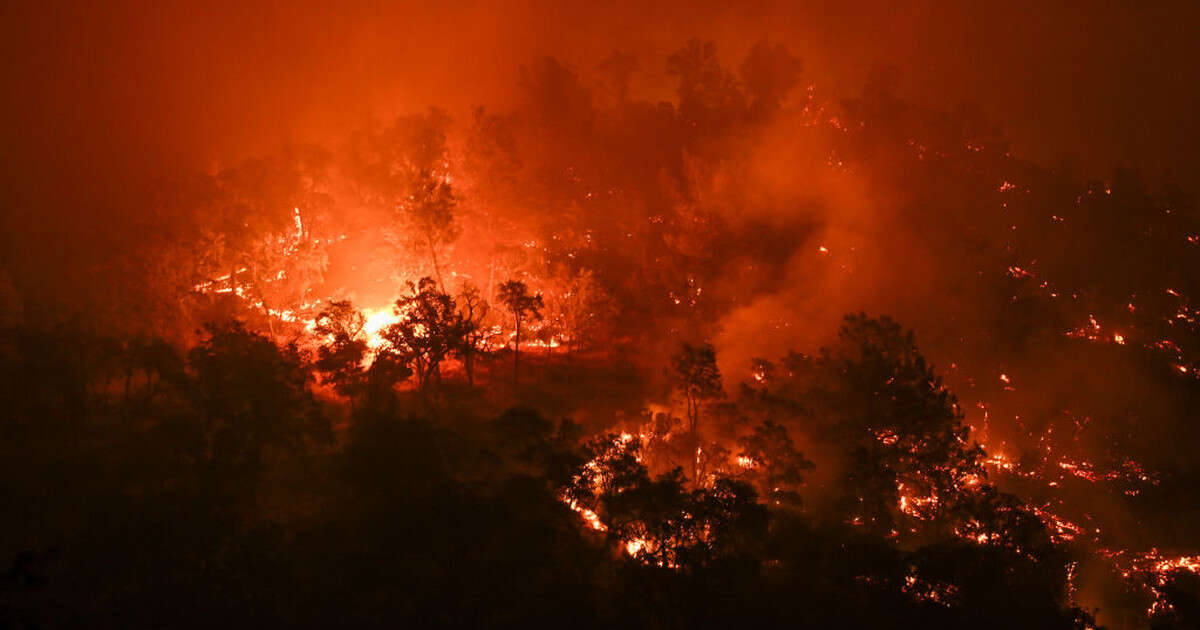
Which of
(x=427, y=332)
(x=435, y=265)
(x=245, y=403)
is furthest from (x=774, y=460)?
(x=435, y=265)

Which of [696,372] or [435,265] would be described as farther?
[435,265]

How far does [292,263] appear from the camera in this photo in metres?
35.5

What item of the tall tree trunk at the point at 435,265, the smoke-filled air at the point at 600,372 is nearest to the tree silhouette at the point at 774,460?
the smoke-filled air at the point at 600,372

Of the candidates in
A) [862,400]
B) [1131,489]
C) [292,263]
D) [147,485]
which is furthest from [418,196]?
[1131,489]

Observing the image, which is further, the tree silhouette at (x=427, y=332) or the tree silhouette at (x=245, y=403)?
the tree silhouette at (x=427, y=332)

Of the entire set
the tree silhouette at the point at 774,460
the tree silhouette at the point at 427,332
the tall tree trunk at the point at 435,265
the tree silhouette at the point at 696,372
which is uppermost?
the tall tree trunk at the point at 435,265

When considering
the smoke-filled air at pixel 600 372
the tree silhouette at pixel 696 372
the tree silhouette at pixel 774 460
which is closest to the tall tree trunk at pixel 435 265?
the smoke-filled air at pixel 600 372

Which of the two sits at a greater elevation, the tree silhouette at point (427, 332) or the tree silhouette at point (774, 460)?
the tree silhouette at point (427, 332)

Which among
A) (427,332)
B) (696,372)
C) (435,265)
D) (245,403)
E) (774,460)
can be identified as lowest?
(774,460)

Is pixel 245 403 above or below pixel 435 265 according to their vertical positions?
below

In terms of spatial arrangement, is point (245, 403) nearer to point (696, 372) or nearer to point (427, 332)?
point (427, 332)

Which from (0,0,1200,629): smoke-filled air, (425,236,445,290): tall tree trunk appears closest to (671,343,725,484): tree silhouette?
(0,0,1200,629): smoke-filled air

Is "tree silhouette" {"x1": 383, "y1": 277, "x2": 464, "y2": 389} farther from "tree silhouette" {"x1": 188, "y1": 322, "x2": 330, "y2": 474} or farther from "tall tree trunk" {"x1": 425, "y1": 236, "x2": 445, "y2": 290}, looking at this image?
"tall tree trunk" {"x1": 425, "y1": 236, "x2": 445, "y2": 290}

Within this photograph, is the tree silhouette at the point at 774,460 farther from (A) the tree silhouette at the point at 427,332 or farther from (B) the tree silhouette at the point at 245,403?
(B) the tree silhouette at the point at 245,403
